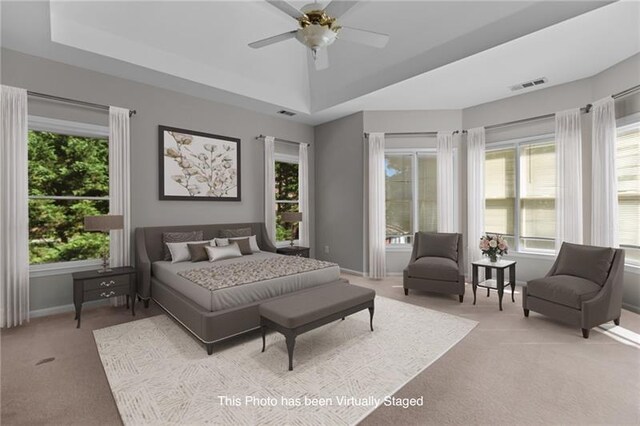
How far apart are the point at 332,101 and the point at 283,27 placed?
152 cm

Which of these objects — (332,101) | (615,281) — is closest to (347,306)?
(615,281)

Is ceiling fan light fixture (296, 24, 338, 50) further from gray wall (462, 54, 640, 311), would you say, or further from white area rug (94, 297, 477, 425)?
gray wall (462, 54, 640, 311)

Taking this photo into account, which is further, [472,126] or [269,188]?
[269,188]

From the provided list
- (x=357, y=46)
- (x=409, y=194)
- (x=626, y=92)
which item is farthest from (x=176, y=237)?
(x=626, y=92)

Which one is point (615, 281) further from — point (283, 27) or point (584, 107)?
point (283, 27)

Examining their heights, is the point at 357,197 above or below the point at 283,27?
below

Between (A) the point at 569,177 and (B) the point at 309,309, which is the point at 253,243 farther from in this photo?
(A) the point at 569,177

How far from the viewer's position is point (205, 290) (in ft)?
9.78

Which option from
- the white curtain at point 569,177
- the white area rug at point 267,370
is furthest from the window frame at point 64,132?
the white curtain at point 569,177

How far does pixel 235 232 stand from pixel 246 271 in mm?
1861

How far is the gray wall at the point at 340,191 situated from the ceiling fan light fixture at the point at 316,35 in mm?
3313

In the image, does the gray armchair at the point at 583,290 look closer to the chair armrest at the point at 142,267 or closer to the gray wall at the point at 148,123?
the gray wall at the point at 148,123

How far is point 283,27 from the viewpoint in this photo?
4.62 m

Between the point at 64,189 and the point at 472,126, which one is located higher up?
the point at 472,126
